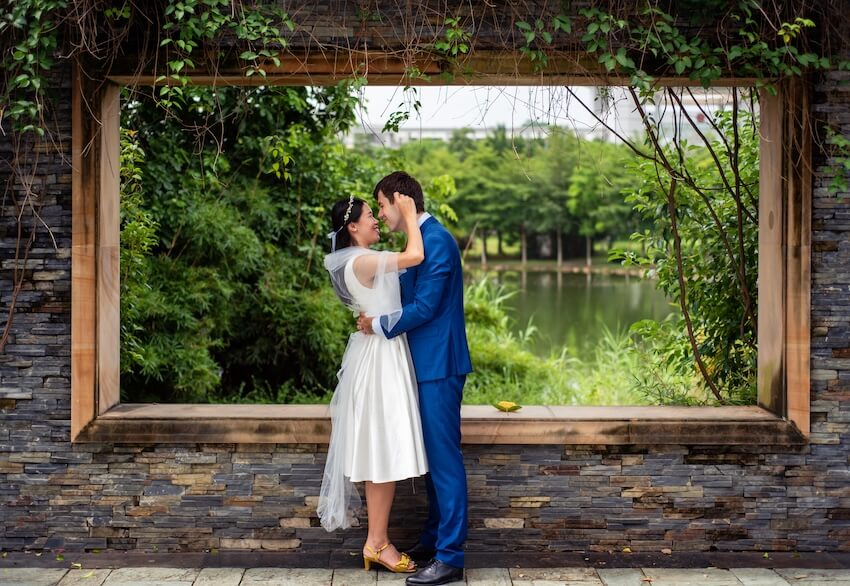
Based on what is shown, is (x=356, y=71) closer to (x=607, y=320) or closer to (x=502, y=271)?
(x=607, y=320)

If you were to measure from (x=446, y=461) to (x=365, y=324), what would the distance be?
646 millimetres

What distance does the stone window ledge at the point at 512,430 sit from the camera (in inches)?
169

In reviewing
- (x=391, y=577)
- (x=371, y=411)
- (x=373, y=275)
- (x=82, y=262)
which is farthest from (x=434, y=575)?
(x=82, y=262)

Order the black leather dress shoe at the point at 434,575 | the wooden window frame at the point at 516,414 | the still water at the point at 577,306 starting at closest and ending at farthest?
the black leather dress shoe at the point at 434,575, the wooden window frame at the point at 516,414, the still water at the point at 577,306

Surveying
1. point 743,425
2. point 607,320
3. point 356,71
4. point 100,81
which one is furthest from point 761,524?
point 607,320

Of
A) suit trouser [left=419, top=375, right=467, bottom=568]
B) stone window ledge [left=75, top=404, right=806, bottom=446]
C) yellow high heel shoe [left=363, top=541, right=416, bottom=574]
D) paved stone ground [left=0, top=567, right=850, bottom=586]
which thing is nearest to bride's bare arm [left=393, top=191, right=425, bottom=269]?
suit trouser [left=419, top=375, right=467, bottom=568]

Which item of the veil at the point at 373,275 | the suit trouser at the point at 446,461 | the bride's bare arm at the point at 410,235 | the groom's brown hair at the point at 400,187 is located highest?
the groom's brown hair at the point at 400,187

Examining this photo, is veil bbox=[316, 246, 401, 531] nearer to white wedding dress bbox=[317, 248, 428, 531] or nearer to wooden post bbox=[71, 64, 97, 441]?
white wedding dress bbox=[317, 248, 428, 531]

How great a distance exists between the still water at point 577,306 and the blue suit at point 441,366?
25.6ft

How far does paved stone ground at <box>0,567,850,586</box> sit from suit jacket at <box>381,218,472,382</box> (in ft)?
2.82

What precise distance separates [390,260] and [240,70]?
1064 mm

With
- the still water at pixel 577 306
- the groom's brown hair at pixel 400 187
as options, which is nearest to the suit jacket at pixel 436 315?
the groom's brown hair at pixel 400 187

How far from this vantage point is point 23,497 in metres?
4.34

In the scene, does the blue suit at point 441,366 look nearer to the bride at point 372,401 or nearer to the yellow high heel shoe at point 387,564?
the bride at point 372,401
